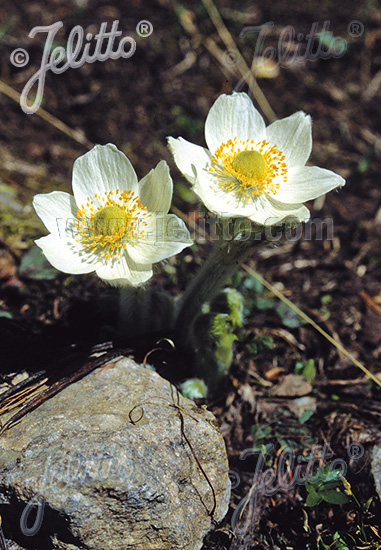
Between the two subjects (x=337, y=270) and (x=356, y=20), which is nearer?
(x=337, y=270)

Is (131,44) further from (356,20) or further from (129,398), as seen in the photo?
(129,398)

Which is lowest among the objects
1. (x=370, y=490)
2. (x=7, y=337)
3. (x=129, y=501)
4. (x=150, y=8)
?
(x=370, y=490)

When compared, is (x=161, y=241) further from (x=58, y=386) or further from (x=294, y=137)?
(x=294, y=137)

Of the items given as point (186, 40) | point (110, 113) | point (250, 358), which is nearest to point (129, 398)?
point (250, 358)

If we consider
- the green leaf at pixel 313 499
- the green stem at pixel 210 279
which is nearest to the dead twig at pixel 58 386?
the green stem at pixel 210 279

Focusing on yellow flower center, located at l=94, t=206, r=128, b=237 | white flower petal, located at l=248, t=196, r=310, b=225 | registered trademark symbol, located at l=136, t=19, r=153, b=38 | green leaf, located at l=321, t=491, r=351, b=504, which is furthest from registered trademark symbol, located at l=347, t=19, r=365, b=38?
green leaf, located at l=321, t=491, r=351, b=504

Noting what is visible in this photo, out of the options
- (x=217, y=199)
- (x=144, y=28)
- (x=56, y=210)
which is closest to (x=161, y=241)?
(x=217, y=199)
